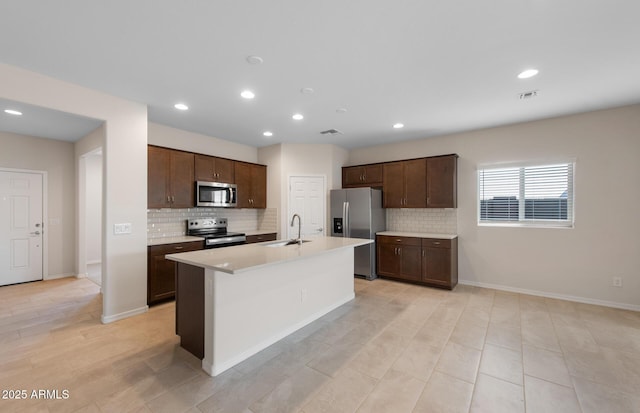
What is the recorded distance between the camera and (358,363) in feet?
7.86

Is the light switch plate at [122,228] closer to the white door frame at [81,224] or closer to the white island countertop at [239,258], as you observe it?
the white island countertop at [239,258]

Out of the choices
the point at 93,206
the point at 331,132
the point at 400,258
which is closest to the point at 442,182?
the point at 400,258

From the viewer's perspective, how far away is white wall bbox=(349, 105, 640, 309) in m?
3.65

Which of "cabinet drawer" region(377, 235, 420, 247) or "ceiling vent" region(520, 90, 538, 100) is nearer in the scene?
"ceiling vent" region(520, 90, 538, 100)

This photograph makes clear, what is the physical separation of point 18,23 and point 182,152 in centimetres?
241

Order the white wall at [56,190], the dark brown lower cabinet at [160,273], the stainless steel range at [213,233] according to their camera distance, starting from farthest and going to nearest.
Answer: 1. the white wall at [56,190]
2. the stainless steel range at [213,233]
3. the dark brown lower cabinet at [160,273]

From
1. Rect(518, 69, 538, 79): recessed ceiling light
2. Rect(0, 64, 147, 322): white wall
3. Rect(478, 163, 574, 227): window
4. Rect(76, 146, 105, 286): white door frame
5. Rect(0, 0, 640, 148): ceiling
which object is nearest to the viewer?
Rect(0, 0, 640, 148): ceiling

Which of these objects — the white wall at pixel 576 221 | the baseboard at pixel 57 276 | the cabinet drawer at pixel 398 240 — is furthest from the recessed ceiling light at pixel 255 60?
Answer: the baseboard at pixel 57 276

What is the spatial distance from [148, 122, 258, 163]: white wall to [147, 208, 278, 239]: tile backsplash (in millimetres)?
1083

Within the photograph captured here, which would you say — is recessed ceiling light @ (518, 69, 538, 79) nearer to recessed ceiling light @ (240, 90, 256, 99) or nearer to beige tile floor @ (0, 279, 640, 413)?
beige tile floor @ (0, 279, 640, 413)

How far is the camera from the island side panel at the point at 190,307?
94.6 inches

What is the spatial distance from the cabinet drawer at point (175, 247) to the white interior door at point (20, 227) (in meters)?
3.13

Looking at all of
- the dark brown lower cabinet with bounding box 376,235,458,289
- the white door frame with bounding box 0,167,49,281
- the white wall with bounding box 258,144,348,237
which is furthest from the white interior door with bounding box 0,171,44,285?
the dark brown lower cabinet with bounding box 376,235,458,289

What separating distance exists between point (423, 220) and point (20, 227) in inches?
286
